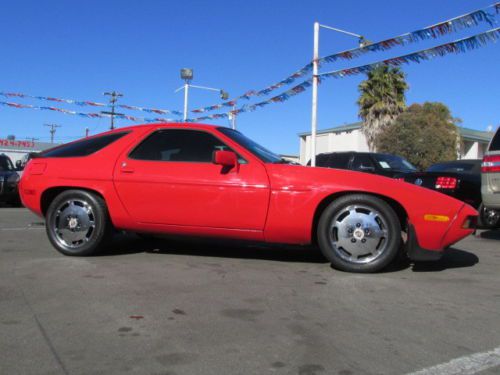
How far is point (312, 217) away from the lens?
188 inches

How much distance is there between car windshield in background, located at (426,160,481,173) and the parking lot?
4030 millimetres

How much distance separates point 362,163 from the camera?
1108cm

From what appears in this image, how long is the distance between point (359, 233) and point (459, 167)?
5636 mm

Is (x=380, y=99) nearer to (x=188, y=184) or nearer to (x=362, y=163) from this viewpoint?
(x=362, y=163)

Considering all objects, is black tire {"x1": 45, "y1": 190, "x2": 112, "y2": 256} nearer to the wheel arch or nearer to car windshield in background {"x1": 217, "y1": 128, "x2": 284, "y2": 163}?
car windshield in background {"x1": 217, "y1": 128, "x2": 284, "y2": 163}

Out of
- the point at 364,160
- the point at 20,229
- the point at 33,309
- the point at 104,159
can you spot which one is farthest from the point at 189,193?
the point at 364,160

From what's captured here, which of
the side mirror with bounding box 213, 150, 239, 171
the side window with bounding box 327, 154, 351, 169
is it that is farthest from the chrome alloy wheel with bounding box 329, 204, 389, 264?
the side window with bounding box 327, 154, 351, 169

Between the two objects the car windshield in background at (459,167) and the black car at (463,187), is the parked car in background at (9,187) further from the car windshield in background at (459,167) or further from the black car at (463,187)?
the car windshield in background at (459,167)

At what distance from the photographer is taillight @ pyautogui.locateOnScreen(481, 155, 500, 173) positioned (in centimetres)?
683

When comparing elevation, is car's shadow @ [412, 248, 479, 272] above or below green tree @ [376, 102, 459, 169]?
below

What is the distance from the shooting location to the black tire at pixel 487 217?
8.46 meters

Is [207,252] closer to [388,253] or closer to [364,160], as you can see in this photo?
[388,253]

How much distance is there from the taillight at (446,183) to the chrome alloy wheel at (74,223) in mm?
5915

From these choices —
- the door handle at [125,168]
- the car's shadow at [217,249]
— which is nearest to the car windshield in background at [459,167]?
the car's shadow at [217,249]
